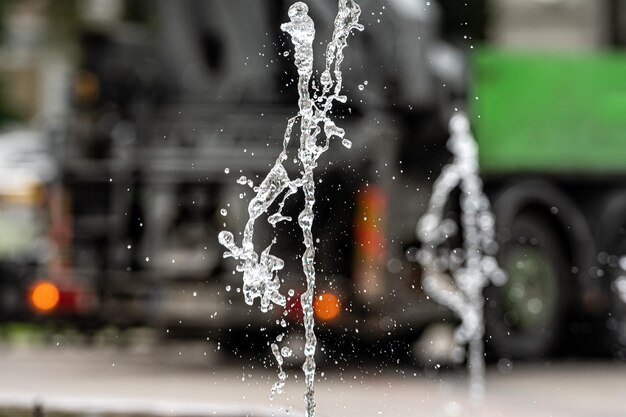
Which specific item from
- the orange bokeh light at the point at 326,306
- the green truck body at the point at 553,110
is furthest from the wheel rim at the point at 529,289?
the orange bokeh light at the point at 326,306

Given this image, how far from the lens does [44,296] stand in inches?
471

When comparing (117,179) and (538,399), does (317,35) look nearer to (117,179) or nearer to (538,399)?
(117,179)

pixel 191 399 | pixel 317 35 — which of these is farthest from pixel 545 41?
pixel 191 399

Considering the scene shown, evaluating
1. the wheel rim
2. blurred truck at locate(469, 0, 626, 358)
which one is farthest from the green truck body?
the wheel rim

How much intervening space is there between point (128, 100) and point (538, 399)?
13.3 ft

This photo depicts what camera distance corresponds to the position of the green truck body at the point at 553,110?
13141mm

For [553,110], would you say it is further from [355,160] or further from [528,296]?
[355,160]

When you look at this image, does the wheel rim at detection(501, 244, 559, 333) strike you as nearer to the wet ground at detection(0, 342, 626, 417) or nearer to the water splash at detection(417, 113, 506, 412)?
the water splash at detection(417, 113, 506, 412)

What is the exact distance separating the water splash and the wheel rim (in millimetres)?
191

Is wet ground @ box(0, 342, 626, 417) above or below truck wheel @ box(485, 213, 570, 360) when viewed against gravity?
below

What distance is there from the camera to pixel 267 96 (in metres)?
12.1

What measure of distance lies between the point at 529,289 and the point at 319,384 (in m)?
2.72

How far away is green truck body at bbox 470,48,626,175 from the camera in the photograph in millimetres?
13141

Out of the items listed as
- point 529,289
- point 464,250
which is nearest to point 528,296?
point 529,289
